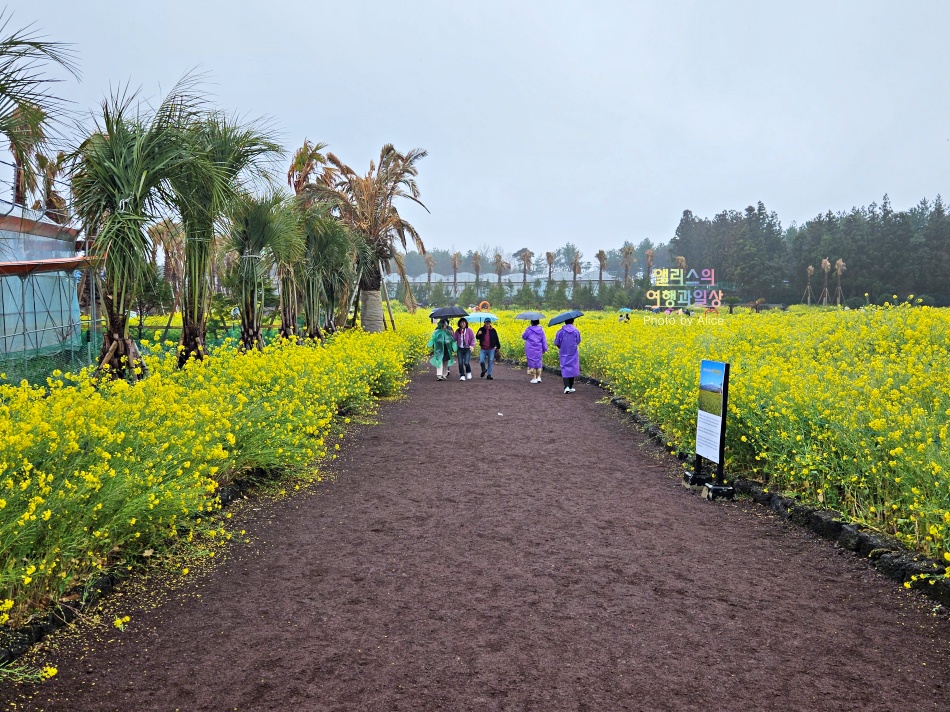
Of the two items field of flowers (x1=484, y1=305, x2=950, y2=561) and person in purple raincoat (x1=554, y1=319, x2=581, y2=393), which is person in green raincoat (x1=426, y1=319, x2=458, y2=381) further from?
field of flowers (x1=484, y1=305, x2=950, y2=561)

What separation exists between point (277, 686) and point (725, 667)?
6.40 ft

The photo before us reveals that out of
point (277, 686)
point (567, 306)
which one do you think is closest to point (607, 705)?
point (277, 686)

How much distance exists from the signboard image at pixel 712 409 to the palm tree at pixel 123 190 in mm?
6014

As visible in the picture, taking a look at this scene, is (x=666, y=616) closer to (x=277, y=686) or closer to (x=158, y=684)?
(x=277, y=686)

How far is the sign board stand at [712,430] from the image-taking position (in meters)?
5.86

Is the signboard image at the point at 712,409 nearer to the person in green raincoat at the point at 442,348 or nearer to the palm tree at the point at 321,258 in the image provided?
the person in green raincoat at the point at 442,348

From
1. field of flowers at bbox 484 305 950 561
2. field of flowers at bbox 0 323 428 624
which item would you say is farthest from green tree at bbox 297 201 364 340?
field of flowers at bbox 0 323 428 624

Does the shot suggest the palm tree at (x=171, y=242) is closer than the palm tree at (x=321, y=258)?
Yes

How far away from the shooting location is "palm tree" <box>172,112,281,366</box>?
895 cm

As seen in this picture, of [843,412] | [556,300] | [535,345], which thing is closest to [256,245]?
[535,345]

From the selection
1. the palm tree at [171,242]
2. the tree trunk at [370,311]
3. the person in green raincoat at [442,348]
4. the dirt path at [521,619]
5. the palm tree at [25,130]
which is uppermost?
the palm tree at [25,130]

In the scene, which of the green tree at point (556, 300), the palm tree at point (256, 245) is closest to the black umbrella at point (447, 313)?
the palm tree at point (256, 245)

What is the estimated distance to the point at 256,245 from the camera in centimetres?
1253

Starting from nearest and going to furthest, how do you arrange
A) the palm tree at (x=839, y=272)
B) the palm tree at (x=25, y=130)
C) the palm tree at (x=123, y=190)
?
the palm tree at (x=25, y=130)
the palm tree at (x=123, y=190)
the palm tree at (x=839, y=272)
